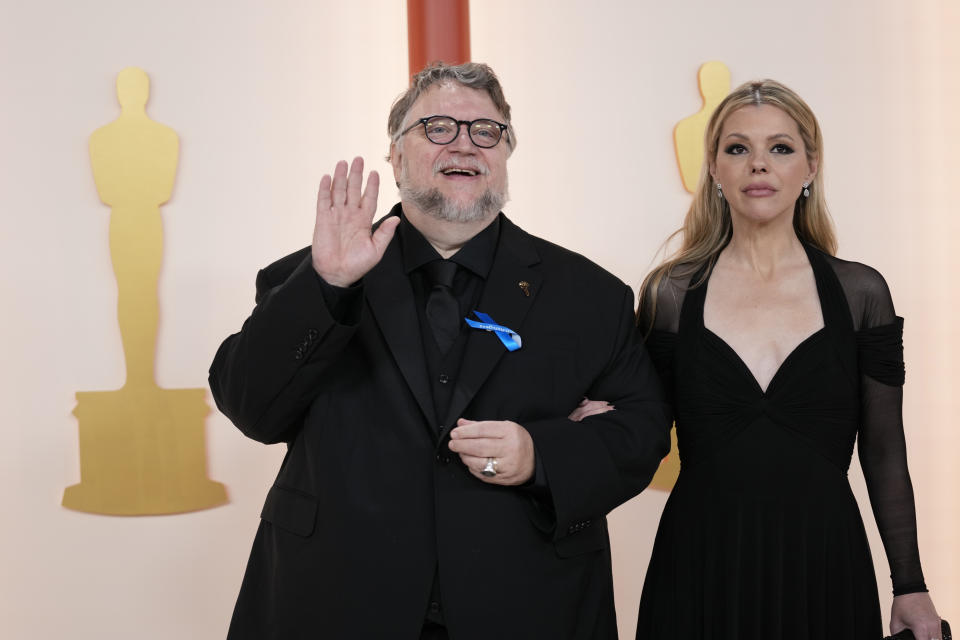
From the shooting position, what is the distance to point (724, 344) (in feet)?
7.38

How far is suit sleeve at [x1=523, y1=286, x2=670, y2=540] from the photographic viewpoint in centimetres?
193

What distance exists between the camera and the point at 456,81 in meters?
2.28

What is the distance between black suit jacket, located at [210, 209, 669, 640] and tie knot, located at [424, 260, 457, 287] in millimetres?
80

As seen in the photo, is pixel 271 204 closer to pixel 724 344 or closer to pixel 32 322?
pixel 32 322

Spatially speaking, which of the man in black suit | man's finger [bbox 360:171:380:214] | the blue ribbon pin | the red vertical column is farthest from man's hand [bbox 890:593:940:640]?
the red vertical column

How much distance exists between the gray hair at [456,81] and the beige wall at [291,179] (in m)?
1.38

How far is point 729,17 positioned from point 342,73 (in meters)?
1.57

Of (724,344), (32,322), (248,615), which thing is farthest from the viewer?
(32,322)

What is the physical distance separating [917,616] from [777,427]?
512mm

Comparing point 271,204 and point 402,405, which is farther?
point 271,204

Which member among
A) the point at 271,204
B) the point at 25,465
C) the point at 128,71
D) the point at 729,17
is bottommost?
the point at 25,465

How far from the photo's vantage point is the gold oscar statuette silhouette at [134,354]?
3416 millimetres

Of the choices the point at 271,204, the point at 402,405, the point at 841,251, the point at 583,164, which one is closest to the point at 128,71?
the point at 271,204

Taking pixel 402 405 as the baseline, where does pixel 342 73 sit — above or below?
above
